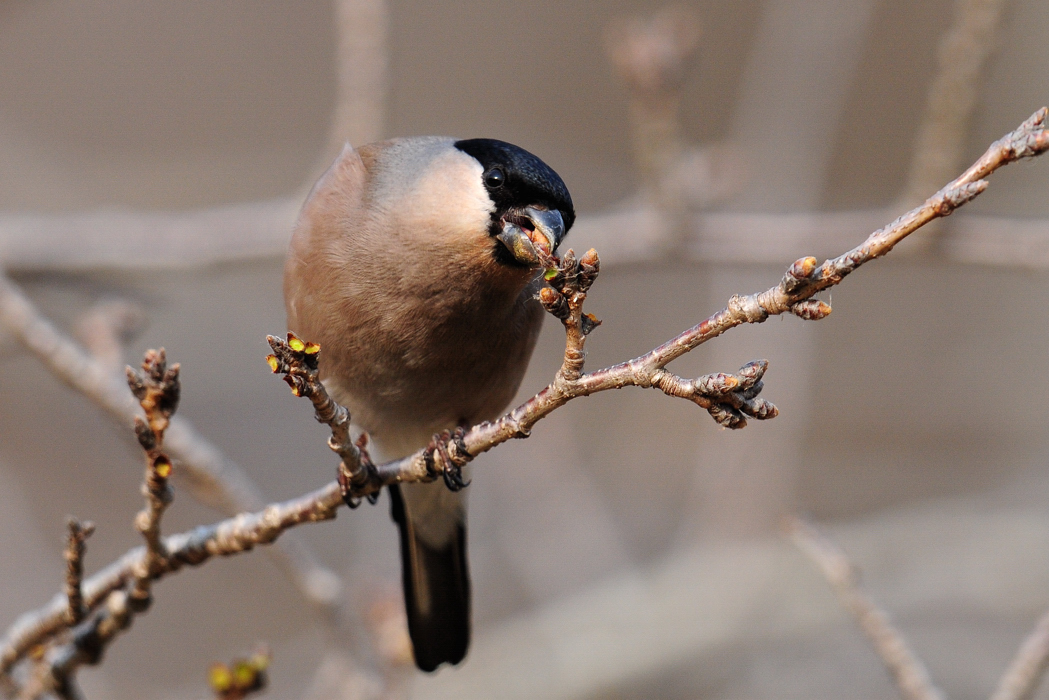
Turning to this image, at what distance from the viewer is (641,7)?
8422mm

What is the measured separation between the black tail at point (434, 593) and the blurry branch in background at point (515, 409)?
45.4 inches

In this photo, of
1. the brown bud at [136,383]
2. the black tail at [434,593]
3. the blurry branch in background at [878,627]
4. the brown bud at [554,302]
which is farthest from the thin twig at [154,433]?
the blurry branch in background at [878,627]

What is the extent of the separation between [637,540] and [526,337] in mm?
3965

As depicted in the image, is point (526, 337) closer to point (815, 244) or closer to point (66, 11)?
point (815, 244)

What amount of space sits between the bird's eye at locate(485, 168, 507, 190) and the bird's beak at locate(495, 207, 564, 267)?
14 centimetres

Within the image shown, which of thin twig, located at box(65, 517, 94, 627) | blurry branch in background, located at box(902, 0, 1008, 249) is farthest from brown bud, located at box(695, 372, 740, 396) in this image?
blurry branch in background, located at box(902, 0, 1008, 249)

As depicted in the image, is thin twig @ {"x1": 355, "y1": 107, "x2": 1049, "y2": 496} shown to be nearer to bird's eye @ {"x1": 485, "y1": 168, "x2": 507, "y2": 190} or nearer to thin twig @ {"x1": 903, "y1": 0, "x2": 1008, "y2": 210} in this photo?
bird's eye @ {"x1": 485, "y1": 168, "x2": 507, "y2": 190}

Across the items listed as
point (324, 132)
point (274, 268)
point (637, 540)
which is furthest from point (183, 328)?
point (637, 540)

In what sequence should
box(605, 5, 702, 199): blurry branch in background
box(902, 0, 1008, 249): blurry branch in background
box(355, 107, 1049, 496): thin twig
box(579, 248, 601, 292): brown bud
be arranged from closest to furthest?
box(355, 107, 1049, 496): thin twig
box(579, 248, 601, 292): brown bud
box(902, 0, 1008, 249): blurry branch in background
box(605, 5, 702, 199): blurry branch in background

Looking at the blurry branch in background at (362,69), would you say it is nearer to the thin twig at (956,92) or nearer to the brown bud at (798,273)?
the thin twig at (956,92)

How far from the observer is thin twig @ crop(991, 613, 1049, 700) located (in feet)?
8.72

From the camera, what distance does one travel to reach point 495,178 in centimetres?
292

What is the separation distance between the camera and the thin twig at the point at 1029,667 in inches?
105

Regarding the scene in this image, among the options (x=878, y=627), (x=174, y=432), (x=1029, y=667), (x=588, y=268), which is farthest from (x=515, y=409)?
(x=174, y=432)
